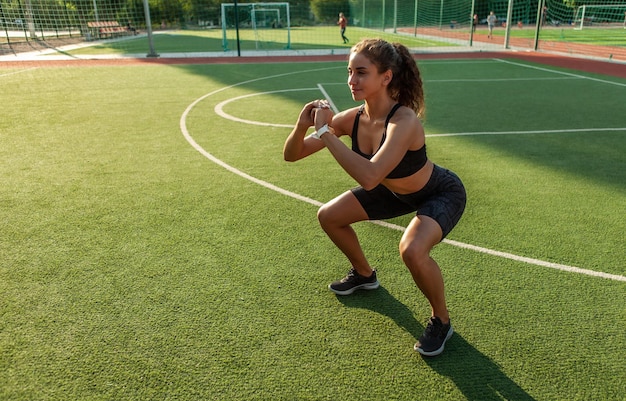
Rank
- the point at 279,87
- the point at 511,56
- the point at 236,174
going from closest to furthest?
1. the point at 236,174
2. the point at 279,87
3. the point at 511,56

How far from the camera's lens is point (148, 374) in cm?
256

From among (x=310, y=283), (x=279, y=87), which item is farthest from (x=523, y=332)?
(x=279, y=87)

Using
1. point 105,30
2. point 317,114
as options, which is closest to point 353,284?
point 317,114

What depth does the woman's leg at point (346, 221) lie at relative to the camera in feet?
10.4

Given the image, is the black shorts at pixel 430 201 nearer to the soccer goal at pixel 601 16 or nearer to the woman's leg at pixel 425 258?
the woman's leg at pixel 425 258

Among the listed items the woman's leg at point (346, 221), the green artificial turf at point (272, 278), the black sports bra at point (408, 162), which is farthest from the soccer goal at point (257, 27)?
the black sports bra at point (408, 162)

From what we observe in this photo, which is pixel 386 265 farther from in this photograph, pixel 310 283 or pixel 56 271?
pixel 56 271

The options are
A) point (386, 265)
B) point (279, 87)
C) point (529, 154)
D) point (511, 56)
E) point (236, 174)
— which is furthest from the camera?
point (511, 56)

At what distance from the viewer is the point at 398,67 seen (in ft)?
9.23

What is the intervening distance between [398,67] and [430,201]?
2.59 ft

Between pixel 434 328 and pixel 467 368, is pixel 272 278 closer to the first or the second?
pixel 434 328

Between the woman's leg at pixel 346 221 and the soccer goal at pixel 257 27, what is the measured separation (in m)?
20.2

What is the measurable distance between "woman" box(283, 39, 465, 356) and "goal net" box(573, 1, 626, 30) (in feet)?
92.6

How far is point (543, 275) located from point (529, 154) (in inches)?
130
